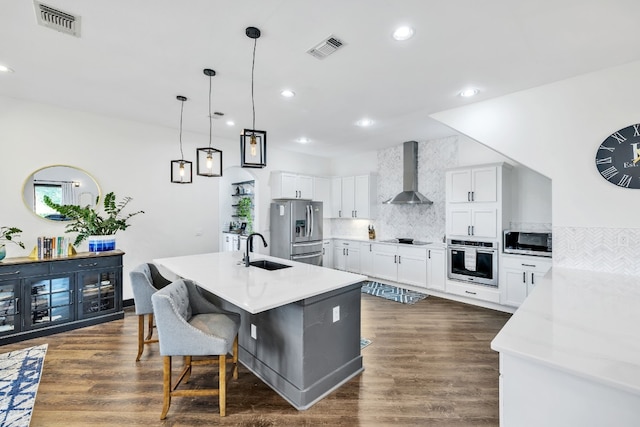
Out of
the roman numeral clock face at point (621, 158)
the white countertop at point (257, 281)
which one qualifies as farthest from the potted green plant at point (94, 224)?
the roman numeral clock face at point (621, 158)

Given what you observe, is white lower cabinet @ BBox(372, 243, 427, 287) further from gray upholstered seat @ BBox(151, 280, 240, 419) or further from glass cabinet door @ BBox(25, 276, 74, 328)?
glass cabinet door @ BBox(25, 276, 74, 328)

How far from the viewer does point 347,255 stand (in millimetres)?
6465

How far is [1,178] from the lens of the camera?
11.8 feet

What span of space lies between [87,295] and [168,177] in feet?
6.82

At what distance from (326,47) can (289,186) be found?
391 cm

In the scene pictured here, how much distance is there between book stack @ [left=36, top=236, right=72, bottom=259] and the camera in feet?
11.8

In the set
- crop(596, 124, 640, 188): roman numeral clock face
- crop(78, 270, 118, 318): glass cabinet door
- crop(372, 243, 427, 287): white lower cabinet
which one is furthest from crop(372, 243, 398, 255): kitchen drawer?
crop(78, 270, 118, 318): glass cabinet door

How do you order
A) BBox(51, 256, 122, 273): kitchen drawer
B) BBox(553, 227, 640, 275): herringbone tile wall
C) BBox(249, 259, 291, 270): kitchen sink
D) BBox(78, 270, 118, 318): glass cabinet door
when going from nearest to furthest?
BBox(553, 227, 640, 275): herringbone tile wall
BBox(249, 259, 291, 270): kitchen sink
BBox(51, 256, 122, 273): kitchen drawer
BBox(78, 270, 118, 318): glass cabinet door

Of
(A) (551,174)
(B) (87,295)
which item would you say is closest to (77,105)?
(B) (87,295)

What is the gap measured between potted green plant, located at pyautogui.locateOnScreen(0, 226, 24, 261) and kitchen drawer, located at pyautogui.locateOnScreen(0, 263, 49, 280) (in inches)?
9.0

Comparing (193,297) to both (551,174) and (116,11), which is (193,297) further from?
(551,174)

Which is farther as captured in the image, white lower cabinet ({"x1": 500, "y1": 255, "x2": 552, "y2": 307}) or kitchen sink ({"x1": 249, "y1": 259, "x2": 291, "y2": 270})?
white lower cabinet ({"x1": 500, "y1": 255, "x2": 552, "y2": 307})

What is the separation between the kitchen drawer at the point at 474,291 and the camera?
430 cm

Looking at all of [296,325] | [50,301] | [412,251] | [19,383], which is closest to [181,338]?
[296,325]
